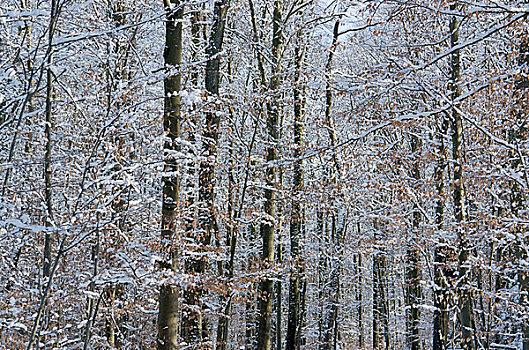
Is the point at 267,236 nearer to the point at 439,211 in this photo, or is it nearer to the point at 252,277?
the point at 252,277

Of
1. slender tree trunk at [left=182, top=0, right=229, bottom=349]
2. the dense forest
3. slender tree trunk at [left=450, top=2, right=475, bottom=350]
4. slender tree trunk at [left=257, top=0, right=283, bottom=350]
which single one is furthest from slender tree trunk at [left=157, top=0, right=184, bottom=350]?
slender tree trunk at [left=450, top=2, right=475, bottom=350]

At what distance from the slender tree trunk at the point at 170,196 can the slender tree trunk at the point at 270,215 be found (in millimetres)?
2581

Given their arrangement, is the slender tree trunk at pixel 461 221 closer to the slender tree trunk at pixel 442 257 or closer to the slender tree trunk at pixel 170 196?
the slender tree trunk at pixel 442 257

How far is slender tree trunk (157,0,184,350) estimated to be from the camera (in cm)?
659

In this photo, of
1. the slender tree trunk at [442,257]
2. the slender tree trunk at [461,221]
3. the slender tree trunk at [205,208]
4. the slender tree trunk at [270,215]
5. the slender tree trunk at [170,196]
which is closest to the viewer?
the slender tree trunk at [170,196]

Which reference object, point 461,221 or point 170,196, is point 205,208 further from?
point 461,221

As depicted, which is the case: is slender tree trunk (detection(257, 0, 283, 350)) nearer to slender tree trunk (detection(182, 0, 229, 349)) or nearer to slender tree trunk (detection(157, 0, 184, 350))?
slender tree trunk (detection(182, 0, 229, 349))

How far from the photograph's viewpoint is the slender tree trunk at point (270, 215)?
33.6ft

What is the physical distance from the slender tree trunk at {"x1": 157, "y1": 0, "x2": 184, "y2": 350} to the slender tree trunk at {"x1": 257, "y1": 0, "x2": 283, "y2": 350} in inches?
102

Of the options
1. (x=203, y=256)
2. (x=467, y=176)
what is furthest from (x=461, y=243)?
(x=203, y=256)

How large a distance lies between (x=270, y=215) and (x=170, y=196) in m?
3.84

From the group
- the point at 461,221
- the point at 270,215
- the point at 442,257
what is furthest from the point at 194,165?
the point at 442,257

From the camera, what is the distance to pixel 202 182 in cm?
814

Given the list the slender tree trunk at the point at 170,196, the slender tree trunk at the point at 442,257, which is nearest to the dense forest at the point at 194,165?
the slender tree trunk at the point at 170,196
